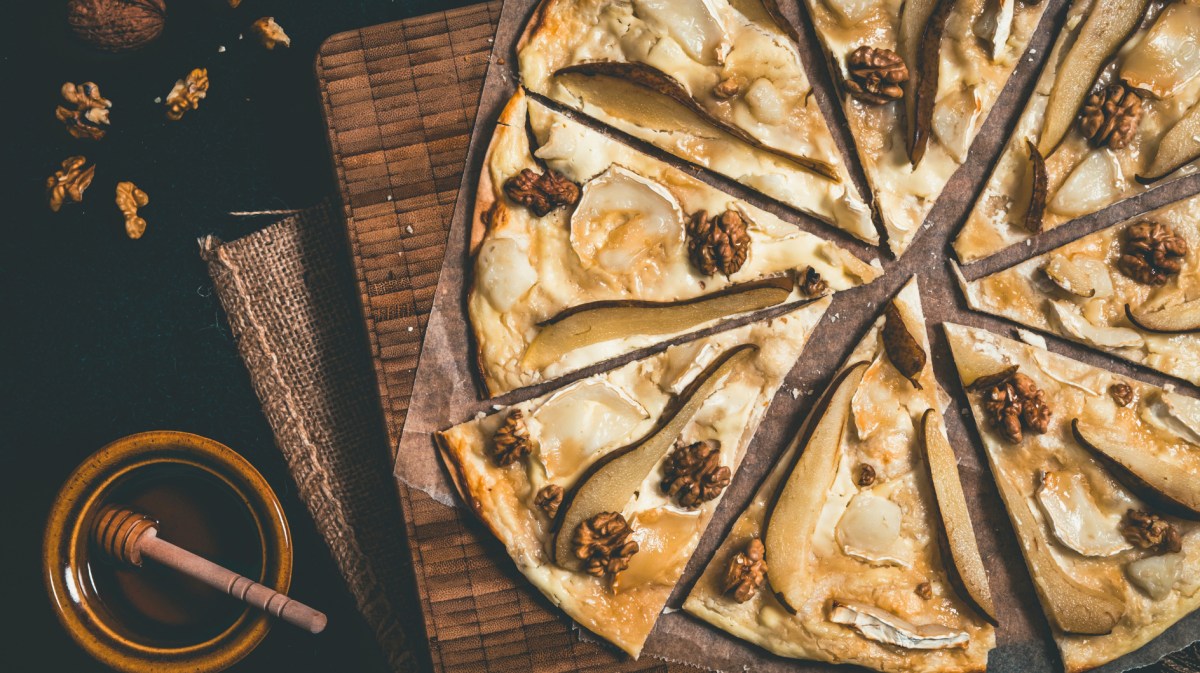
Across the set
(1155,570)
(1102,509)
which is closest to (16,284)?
(1102,509)

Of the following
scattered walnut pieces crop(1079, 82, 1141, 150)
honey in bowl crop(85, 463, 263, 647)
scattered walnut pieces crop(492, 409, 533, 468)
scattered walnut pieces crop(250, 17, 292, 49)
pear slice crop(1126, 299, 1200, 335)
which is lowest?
honey in bowl crop(85, 463, 263, 647)

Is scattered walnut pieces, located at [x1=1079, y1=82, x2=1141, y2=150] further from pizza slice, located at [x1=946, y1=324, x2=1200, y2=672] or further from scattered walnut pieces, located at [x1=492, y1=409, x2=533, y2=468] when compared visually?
scattered walnut pieces, located at [x1=492, y1=409, x2=533, y2=468]

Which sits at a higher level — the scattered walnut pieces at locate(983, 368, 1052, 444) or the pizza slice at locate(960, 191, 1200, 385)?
the pizza slice at locate(960, 191, 1200, 385)

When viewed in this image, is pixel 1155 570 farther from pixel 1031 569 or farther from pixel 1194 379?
pixel 1194 379

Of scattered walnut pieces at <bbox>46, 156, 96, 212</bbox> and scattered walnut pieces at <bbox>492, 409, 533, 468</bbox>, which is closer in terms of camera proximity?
scattered walnut pieces at <bbox>492, 409, 533, 468</bbox>

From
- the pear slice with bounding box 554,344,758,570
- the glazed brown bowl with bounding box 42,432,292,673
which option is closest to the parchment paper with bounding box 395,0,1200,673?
the pear slice with bounding box 554,344,758,570

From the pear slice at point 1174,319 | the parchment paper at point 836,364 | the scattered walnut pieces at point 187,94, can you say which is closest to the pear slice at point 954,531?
the parchment paper at point 836,364

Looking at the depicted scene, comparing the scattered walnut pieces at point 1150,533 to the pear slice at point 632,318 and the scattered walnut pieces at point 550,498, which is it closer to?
the pear slice at point 632,318
